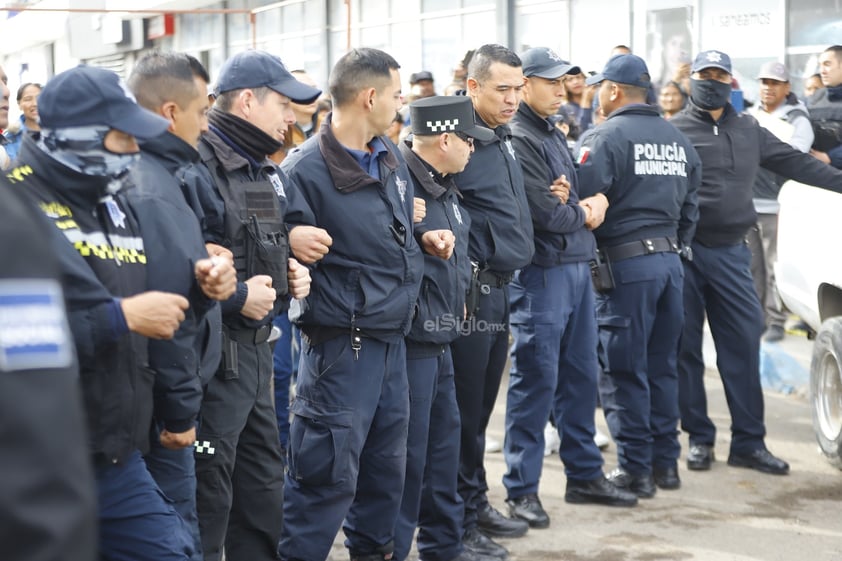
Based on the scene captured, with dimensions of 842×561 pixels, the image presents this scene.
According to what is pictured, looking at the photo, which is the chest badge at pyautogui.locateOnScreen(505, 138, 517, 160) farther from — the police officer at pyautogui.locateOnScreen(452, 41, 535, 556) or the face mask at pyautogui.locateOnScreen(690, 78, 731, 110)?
the face mask at pyautogui.locateOnScreen(690, 78, 731, 110)

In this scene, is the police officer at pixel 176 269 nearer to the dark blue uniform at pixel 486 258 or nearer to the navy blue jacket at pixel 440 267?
the navy blue jacket at pixel 440 267

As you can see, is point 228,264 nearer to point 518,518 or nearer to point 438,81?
point 518,518

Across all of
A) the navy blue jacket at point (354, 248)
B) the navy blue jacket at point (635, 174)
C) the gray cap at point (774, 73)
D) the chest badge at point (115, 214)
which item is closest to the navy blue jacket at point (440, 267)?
the navy blue jacket at point (354, 248)

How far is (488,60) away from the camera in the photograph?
5.69 meters

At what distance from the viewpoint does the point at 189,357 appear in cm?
362

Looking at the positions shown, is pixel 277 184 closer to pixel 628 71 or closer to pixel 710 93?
pixel 628 71

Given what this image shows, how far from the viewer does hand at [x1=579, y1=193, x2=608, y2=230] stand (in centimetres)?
607

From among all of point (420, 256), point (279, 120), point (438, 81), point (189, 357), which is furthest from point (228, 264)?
point (438, 81)

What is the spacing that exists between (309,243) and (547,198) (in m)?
1.81

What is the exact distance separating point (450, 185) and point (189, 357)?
1.97m

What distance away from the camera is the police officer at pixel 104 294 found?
3129 millimetres

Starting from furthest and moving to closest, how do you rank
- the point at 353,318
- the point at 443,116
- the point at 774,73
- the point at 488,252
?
the point at 774,73 < the point at 488,252 < the point at 443,116 < the point at 353,318

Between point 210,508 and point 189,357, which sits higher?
point 189,357

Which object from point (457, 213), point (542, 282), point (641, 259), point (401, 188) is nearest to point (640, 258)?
point (641, 259)
